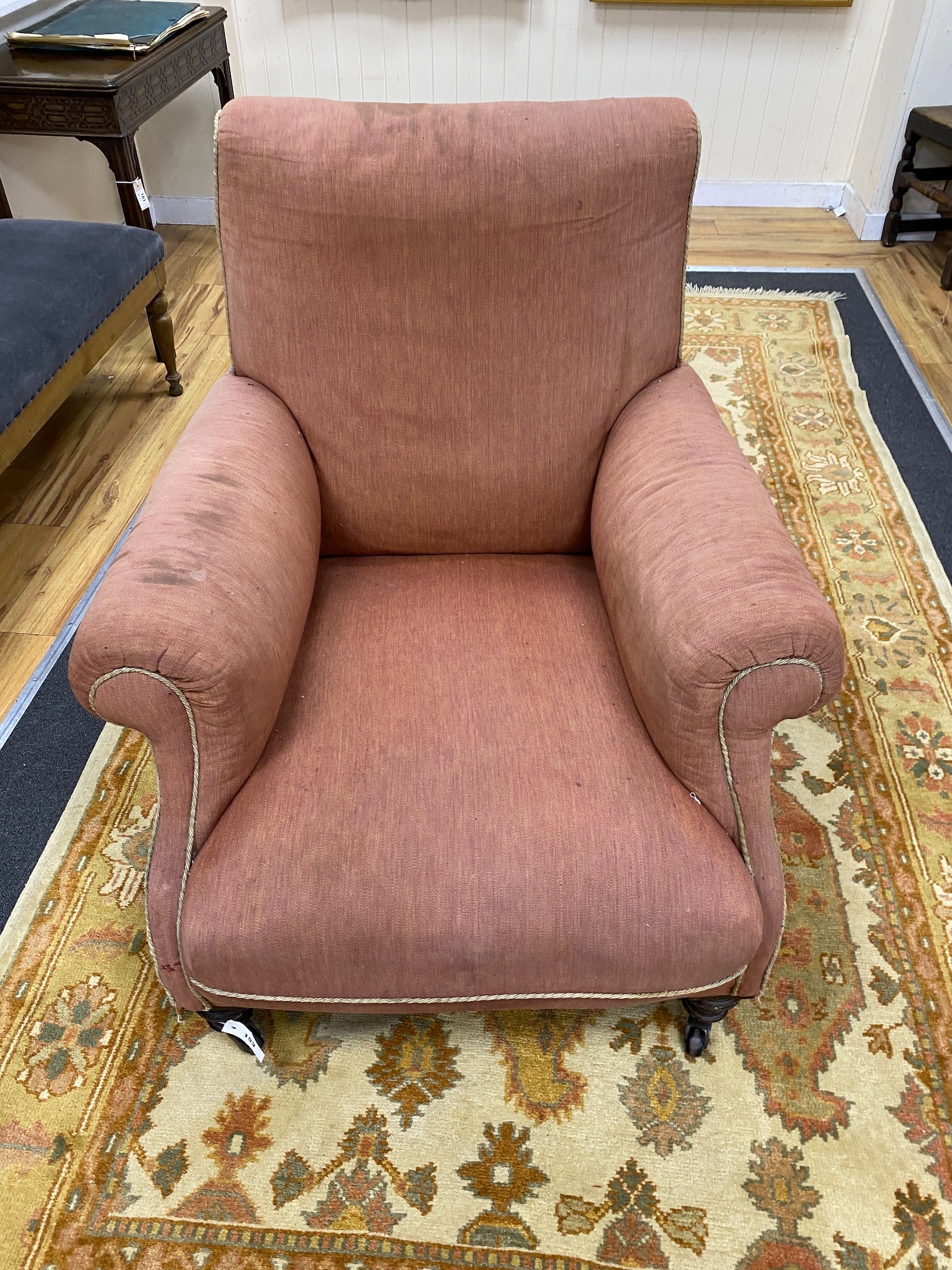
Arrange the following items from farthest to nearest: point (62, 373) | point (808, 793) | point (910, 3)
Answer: point (910, 3), point (62, 373), point (808, 793)

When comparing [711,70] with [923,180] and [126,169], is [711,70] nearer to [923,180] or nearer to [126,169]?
[923,180]

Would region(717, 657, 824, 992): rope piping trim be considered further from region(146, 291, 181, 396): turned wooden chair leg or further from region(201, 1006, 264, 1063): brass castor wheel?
region(146, 291, 181, 396): turned wooden chair leg

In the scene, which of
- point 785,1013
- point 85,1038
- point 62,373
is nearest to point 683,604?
point 785,1013

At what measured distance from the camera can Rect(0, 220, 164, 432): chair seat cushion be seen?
1.87m

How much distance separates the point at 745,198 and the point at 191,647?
11.0 ft

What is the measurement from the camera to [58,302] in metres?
2.02

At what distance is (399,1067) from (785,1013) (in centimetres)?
52

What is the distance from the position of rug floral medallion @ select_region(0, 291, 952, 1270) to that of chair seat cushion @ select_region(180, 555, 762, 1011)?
0.67 feet

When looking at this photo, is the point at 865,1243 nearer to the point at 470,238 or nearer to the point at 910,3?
the point at 470,238

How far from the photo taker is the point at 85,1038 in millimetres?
1237

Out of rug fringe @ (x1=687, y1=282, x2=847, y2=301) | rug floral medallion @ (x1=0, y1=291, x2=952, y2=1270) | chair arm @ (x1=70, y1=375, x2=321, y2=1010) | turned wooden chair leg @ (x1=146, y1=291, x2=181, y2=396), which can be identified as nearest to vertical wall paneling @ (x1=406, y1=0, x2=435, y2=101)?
rug fringe @ (x1=687, y1=282, x2=847, y2=301)

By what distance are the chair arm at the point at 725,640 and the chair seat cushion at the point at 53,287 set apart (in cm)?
132

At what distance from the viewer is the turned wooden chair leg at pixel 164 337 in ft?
8.17

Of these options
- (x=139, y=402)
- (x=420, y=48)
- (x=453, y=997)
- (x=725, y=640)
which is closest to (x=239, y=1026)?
(x=453, y=997)
